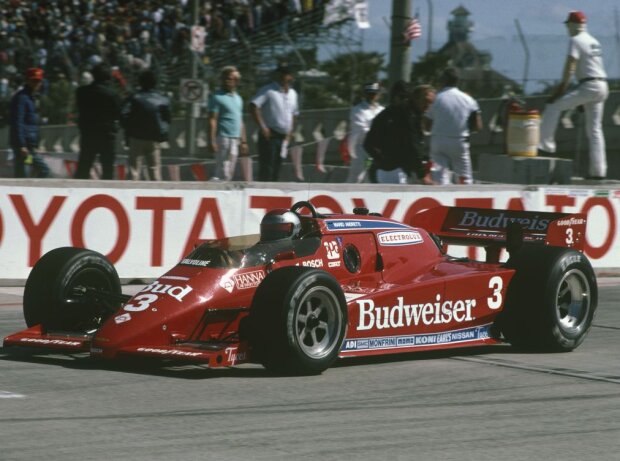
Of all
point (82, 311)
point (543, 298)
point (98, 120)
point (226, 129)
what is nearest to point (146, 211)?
point (98, 120)

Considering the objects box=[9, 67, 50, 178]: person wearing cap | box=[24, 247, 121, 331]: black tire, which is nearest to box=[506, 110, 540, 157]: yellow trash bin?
box=[9, 67, 50, 178]: person wearing cap

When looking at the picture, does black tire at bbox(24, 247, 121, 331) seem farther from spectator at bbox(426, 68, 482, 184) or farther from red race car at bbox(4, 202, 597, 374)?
spectator at bbox(426, 68, 482, 184)

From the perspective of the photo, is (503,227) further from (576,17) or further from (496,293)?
(576,17)

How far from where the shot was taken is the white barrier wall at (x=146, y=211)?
37.9 ft

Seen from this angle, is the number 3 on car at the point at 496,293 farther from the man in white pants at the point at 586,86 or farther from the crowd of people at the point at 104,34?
the crowd of people at the point at 104,34

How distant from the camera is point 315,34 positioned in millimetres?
30328

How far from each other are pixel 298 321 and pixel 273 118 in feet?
24.0

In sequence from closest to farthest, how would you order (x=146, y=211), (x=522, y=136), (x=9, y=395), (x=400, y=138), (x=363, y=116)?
(x=9, y=395)
(x=146, y=211)
(x=400, y=138)
(x=363, y=116)
(x=522, y=136)

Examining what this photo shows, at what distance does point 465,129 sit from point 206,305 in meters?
7.12

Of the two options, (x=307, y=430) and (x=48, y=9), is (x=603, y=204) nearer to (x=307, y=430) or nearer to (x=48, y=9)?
(x=307, y=430)

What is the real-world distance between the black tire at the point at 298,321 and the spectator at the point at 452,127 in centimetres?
678

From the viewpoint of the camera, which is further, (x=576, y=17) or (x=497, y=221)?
(x=576, y=17)

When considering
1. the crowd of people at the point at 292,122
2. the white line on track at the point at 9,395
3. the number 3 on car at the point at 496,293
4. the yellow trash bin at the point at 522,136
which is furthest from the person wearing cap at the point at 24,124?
the white line on track at the point at 9,395

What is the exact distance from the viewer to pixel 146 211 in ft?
39.4
